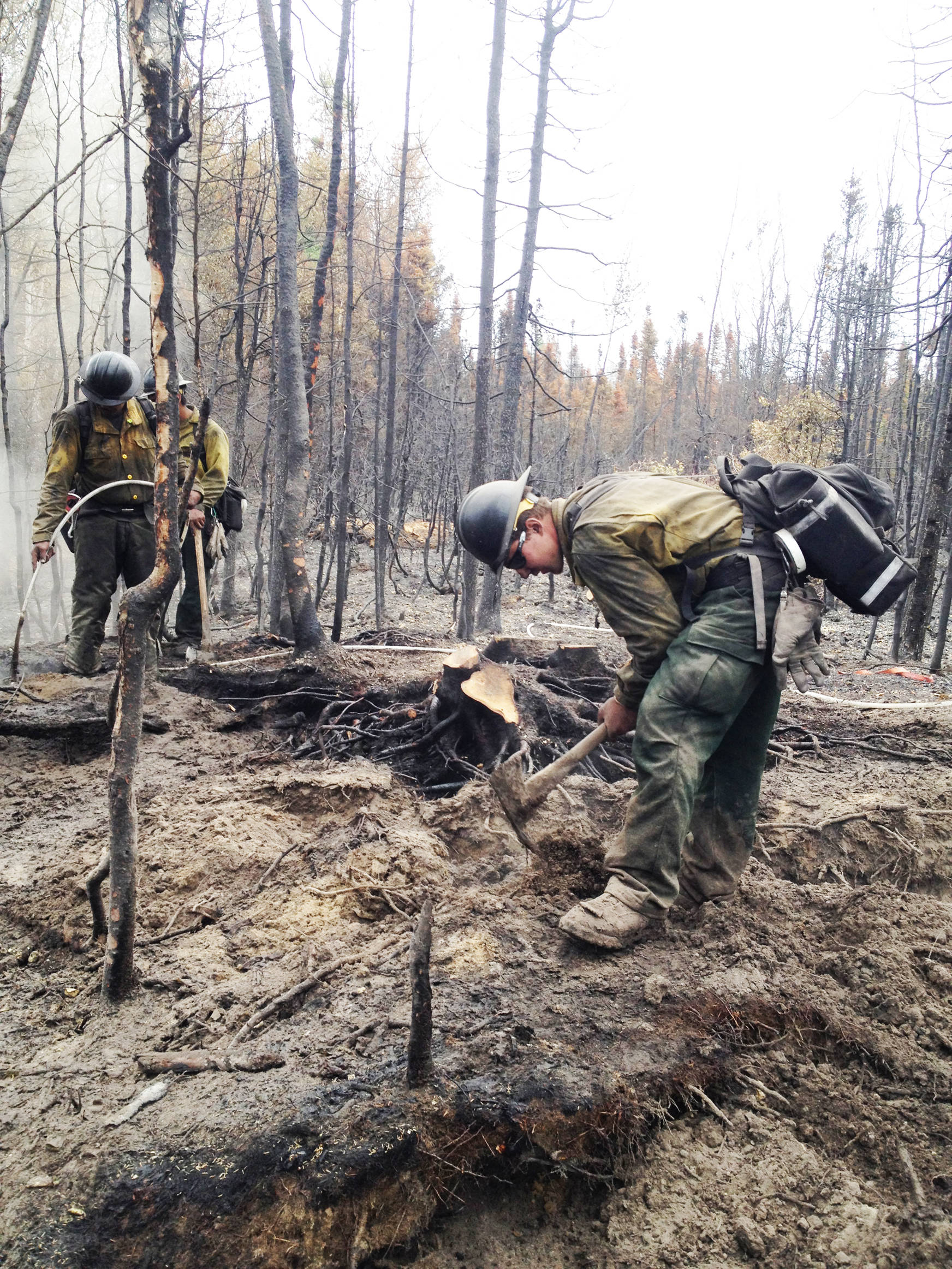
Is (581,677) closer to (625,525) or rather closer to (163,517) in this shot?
(625,525)

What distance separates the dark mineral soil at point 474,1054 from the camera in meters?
1.71

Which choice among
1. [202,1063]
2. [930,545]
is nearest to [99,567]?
[202,1063]

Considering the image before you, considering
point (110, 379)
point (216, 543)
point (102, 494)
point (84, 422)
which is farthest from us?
point (216, 543)

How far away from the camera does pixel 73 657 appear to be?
537cm

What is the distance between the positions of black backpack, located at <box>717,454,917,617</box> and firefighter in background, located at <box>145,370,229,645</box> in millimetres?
4087

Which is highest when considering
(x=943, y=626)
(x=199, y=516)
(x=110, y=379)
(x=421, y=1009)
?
(x=110, y=379)

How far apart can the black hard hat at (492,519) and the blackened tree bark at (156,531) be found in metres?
1.11

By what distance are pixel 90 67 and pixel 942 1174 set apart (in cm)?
1645

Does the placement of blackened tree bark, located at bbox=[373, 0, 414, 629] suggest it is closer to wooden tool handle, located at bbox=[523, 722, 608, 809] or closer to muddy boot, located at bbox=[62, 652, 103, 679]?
muddy boot, located at bbox=[62, 652, 103, 679]

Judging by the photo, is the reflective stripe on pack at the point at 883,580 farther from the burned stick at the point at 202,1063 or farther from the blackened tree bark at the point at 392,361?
the blackened tree bark at the point at 392,361

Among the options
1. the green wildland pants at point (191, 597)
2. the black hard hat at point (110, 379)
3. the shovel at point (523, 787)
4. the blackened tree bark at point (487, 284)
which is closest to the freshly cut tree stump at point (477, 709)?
the shovel at point (523, 787)

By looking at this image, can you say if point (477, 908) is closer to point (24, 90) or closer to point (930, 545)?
point (24, 90)

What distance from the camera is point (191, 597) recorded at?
6273 millimetres

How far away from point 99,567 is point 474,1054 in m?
4.51
